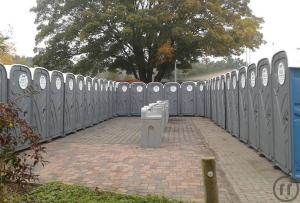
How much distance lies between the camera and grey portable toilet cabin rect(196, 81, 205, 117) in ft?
87.2

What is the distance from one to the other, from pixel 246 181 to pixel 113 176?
7.56 ft

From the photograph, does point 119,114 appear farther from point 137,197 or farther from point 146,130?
point 137,197

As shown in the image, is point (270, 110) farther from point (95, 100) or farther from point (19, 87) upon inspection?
point (95, 100)

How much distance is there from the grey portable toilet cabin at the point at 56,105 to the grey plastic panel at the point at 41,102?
1.08 feet

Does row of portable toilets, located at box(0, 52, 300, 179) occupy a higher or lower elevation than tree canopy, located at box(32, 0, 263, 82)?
lower

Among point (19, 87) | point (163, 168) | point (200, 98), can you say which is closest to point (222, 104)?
point (19, 87)

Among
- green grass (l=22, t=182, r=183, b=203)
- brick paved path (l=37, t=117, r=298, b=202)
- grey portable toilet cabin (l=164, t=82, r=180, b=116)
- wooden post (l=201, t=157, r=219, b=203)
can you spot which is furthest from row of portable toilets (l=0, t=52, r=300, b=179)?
wooden post (l=201, t=157, r=219, b=203)

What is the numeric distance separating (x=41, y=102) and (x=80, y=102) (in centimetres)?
470

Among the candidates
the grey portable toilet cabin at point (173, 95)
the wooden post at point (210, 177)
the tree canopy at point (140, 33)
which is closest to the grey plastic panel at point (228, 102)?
the wooden post at point (210, 177)

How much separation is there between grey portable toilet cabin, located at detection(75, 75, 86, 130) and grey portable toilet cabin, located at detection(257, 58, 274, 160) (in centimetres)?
843

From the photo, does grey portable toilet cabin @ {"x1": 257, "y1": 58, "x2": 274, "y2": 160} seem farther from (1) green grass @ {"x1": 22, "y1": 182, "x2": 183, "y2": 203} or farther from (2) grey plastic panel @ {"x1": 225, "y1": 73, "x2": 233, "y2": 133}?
(2) grey plastic panel @ {"x1": 225, "y1": 73, "x2": 233, "y2": 133}

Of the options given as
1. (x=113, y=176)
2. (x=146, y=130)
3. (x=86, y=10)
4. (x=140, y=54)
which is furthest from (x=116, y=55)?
(x=113, y=176)

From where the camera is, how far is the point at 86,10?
107 ft

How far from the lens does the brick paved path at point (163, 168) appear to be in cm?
706
